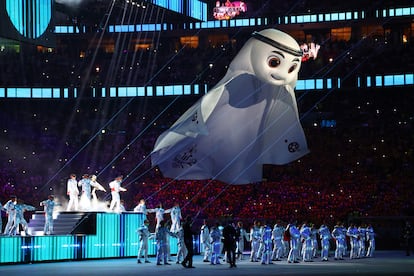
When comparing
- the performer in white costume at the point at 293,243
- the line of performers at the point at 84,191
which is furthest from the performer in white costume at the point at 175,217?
the performer in white costume at the point at 293,243

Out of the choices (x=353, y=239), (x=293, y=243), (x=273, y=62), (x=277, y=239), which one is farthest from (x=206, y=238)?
(x=273, y=62)

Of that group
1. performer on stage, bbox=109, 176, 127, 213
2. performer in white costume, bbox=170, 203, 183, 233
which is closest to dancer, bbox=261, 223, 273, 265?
performer in white costume, bbox=170, 203, 183, 233

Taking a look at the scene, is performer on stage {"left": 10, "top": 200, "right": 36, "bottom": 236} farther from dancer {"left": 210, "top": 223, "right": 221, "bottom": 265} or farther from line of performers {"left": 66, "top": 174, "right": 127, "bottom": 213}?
dancer {"left": 210, "top": 223, "right": 221, "bottom": 265}

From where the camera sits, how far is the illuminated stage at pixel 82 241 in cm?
3534

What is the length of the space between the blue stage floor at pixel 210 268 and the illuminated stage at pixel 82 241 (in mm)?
779

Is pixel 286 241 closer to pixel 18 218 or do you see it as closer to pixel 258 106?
pixel 258 106

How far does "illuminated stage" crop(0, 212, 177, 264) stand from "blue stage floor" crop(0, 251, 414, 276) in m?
0.78

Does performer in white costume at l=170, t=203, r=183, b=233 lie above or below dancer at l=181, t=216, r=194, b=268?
above

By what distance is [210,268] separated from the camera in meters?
32.5

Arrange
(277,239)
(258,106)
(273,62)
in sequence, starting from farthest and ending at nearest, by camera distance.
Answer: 1. (258,106)
2. (273,62)
3. (277,239)

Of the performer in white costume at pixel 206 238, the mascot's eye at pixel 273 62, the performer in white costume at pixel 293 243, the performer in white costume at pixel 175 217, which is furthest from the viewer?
the mascot's eye at pixel 273 62

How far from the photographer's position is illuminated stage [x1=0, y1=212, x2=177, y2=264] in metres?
35.3

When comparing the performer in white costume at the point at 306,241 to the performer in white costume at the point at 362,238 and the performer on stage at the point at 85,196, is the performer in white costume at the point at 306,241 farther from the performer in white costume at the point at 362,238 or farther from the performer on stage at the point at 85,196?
the performer on stage at the point at 85,196

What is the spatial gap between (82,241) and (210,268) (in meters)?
7.38
